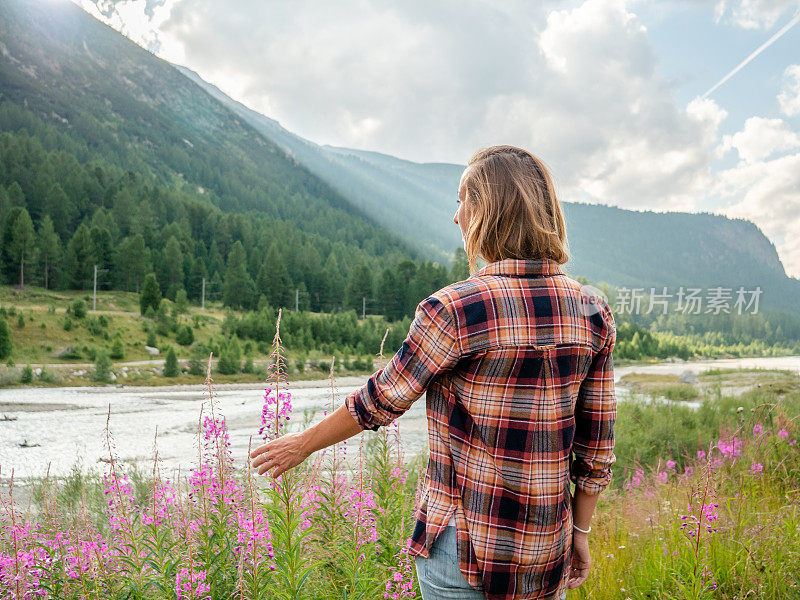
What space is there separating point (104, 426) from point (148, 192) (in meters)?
70.3

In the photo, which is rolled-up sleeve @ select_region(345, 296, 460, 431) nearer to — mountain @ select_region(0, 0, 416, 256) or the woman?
the woman

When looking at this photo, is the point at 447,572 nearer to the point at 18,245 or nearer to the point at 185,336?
Answer: the point at 185,336

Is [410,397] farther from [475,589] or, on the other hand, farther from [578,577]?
[578,577]

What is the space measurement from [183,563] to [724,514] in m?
2.79

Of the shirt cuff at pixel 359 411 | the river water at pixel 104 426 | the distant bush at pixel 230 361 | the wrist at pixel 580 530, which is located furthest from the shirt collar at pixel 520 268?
the distant bush at pixel 230 361

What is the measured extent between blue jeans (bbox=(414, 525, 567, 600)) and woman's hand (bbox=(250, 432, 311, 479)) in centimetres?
34

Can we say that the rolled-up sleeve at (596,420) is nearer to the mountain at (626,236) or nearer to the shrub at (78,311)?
the shrub at (78,311)

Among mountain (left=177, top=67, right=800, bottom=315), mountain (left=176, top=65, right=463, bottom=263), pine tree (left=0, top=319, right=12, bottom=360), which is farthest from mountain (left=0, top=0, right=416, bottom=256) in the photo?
pine tree (left=0, top=319, right=12, bottom=360)

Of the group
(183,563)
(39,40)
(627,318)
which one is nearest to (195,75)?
(39,40)

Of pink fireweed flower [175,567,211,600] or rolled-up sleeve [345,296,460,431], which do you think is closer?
rolled-up sleeve [345,296,460,431]

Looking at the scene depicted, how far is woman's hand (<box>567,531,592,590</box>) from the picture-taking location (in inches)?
50.5

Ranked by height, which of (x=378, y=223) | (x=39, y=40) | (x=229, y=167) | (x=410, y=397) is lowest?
(x=410, y=397)

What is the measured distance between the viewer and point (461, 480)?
40.8 inches

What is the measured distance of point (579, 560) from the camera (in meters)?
1.30
